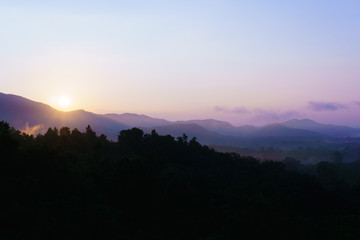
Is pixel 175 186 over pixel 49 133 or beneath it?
beneath

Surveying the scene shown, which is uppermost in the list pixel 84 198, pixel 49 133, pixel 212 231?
pixel 49 133

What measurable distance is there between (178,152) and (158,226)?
43.7 m

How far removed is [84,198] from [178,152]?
152 ft

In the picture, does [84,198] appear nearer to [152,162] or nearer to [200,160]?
[152,162]

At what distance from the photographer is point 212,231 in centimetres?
2942

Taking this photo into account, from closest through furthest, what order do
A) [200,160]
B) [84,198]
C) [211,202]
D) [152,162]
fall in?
[84,198] → [211,202] → [152,162] → [200,160]

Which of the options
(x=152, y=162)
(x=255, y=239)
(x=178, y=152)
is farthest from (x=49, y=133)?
(x=255, y=239)

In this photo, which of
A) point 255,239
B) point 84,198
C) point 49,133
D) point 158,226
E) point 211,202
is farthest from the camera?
point 49,133

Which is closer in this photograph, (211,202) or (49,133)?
(211,202)

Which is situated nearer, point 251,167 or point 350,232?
point 350,232

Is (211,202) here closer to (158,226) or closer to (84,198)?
(158,226)

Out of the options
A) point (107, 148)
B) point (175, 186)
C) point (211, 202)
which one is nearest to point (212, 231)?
point (211, 202)

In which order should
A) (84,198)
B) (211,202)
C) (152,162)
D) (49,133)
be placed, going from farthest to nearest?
(49,133)
(152,162)
(211,202)
(84,198)

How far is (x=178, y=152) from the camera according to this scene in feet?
242
